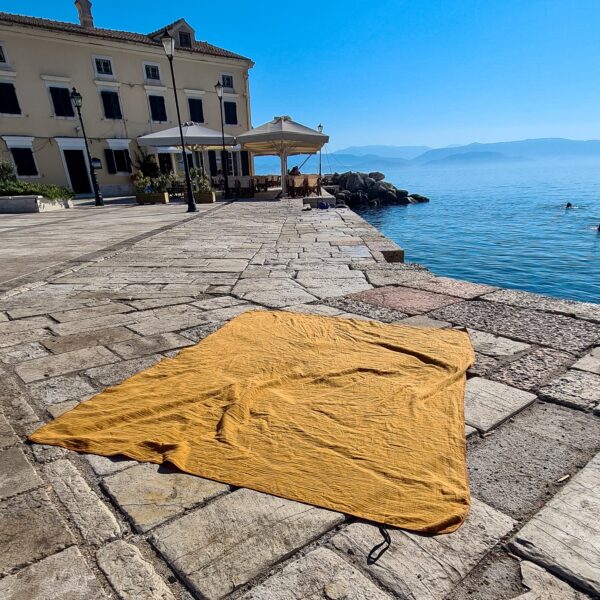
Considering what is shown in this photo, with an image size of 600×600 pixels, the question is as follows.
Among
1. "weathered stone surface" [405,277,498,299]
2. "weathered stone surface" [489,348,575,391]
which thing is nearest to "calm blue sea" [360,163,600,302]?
"weathered stone surface" [405,277,498,299]

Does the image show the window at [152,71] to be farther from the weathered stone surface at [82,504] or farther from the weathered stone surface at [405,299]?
the weathered stone surface at [82,504]

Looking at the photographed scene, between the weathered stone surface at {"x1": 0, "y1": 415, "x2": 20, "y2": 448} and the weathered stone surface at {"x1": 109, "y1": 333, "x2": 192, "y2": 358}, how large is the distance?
0.87 metres

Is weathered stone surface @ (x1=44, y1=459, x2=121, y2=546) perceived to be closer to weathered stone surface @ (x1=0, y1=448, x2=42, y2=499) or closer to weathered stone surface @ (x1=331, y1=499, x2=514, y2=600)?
weathered stone surface @ (x1=0, y1=448, x2=42, y2=499)

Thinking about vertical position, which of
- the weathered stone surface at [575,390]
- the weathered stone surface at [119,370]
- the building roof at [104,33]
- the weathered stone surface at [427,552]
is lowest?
the weathered stone surface at [119,370]

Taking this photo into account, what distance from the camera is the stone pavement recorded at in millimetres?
1216

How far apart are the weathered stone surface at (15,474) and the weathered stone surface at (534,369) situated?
8.09 ft

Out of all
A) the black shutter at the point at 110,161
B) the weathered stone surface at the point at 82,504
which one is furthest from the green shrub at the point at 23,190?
the weathered stone surface at the point at 82,504

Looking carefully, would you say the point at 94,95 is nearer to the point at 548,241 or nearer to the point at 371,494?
the point at 548,241

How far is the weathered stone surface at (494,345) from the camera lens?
2691mm

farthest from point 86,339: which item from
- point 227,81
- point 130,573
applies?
point 227,81

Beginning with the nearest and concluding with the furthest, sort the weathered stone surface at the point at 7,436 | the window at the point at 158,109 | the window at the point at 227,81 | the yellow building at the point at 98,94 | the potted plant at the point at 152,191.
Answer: the weathered stone surface at the point at 7,436 < the potted plant at the point at 152,191 < the yellow building at the point at 98,94 < the window at the point at 158,109 < the window at the point at 227,81

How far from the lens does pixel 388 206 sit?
3106 cm

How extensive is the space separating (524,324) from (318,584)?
2738mm

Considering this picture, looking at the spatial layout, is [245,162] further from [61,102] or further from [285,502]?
[285,502]
